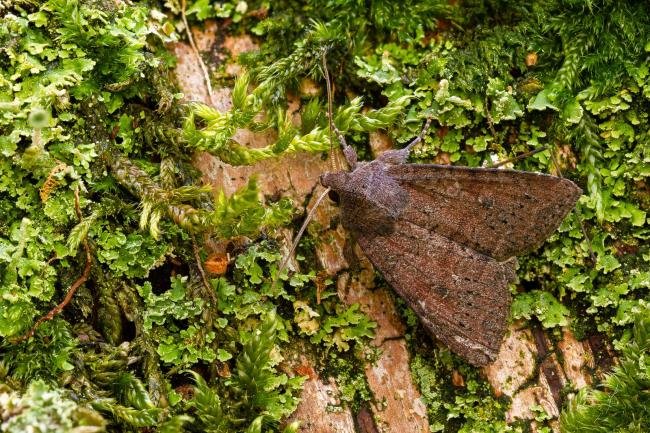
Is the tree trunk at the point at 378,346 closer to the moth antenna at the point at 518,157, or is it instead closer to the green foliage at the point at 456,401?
the green foliage at the point at 456,401

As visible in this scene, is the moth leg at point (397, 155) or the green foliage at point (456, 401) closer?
the green foliage at point (456, 401)

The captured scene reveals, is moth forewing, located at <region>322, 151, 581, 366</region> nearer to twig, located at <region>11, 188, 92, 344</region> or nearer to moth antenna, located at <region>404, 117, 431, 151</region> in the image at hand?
moth antenna, located at <region>404, 117, 431, 151</region>

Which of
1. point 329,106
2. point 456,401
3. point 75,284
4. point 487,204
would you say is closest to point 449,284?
point 487,204

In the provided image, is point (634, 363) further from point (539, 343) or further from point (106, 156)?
point (106, 156)

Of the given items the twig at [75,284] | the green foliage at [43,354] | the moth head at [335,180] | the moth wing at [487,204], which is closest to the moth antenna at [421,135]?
the moth wing at [487,204]

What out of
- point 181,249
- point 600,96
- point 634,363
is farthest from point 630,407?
point 181,249
